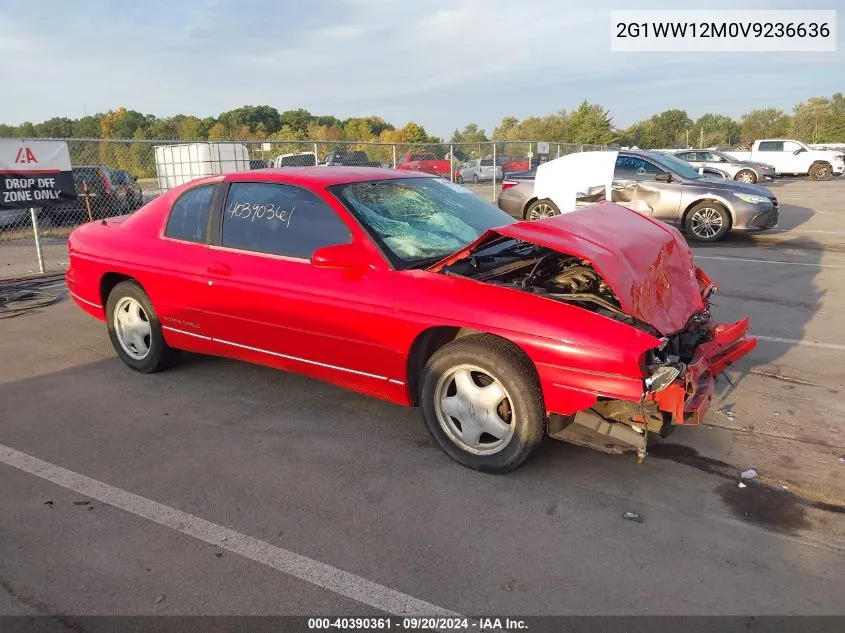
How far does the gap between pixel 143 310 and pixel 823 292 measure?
A: 7.07 metres

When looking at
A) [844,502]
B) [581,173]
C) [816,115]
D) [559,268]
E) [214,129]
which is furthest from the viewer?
[816,115]

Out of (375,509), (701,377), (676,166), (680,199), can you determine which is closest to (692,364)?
(701,377)

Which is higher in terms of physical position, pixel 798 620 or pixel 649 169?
pixel 649 169

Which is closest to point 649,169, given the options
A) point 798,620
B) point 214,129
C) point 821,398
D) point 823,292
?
point 823,292

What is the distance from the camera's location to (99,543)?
2.88 meters

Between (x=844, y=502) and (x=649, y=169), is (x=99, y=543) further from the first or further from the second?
(x=649, y=169)

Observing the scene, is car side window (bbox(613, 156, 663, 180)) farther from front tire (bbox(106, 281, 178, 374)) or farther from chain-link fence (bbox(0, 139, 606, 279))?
front tire (bbox(106, 281, 178, 374))

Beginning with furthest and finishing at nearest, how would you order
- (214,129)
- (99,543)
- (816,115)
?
1. (816,115)
2. (214,129)
3. (99,543)

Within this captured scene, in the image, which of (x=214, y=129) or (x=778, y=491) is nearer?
(x=778, y=491)

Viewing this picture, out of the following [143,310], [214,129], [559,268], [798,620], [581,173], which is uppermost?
[214,129]

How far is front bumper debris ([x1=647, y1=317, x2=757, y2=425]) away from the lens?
10.1 ft

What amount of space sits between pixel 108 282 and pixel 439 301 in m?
3.16

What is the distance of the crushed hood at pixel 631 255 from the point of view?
3.29 meters

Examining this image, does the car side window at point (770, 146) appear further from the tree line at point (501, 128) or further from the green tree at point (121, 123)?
the green tree at point (121, 123)
